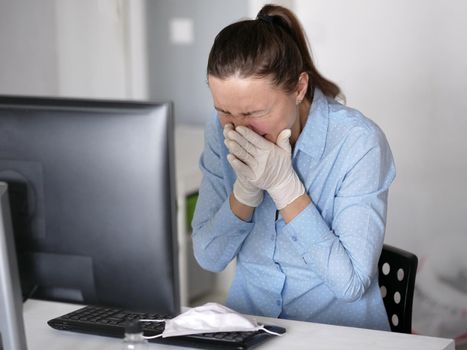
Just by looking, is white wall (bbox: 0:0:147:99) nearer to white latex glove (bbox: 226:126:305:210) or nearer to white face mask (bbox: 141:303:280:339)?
white latex glove (bbox: 226:126:305:210)

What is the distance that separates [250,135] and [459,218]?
149 cm

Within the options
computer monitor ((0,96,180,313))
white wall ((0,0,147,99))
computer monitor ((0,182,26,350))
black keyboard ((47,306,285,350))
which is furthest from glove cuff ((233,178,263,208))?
white wall ((0,0,147,99))

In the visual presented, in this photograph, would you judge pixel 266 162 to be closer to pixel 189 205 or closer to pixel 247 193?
pixel 247 193

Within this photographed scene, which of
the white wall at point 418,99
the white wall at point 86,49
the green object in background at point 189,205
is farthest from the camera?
the white wall at point 86,49

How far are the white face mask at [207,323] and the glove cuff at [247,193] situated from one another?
1.05 feet

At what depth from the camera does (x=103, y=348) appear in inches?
58.9

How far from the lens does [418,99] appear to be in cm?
295

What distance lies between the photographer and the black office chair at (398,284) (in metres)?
1.78

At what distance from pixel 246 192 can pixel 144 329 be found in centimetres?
38

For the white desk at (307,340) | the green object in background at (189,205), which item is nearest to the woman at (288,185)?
the white desk at (307,340)

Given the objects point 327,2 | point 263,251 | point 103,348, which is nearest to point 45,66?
point 327,2

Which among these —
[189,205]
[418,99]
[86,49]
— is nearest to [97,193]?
[418,99]

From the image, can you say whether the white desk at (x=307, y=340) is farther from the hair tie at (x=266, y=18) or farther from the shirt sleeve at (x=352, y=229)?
the hair tie at (x=266, y=18)

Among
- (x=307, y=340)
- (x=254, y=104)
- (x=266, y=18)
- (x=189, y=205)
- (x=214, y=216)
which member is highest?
(x=266, y=18)
